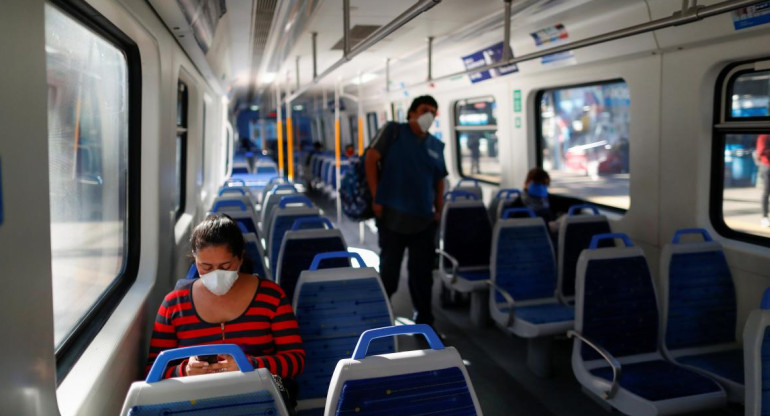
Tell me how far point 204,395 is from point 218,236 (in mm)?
852

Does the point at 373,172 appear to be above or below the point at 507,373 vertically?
above

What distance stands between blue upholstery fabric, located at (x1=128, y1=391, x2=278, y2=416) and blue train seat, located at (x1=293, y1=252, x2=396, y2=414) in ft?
4.03

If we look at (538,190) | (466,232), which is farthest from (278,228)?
(538,190)

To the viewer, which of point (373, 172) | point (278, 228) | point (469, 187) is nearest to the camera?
point (373, 172)

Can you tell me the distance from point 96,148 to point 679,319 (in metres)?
3.31

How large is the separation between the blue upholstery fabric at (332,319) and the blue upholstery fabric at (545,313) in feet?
5.47

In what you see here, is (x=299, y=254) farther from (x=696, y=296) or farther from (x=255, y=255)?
(x=696, y=296)

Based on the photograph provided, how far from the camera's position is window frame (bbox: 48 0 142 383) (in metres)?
2.27

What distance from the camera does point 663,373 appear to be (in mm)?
3309

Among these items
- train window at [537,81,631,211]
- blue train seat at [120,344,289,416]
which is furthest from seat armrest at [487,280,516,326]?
train window at [537,81,631,211]

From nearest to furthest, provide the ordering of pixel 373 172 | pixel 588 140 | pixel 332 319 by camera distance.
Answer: pixel 332 319
pixel 373 172
pixel 588 140

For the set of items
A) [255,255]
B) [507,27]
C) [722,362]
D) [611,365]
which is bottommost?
[722,362]

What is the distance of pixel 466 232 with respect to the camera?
218 inches

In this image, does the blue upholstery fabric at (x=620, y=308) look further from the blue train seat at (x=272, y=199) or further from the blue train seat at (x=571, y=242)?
the blue train seat at (x=272, y=199)
